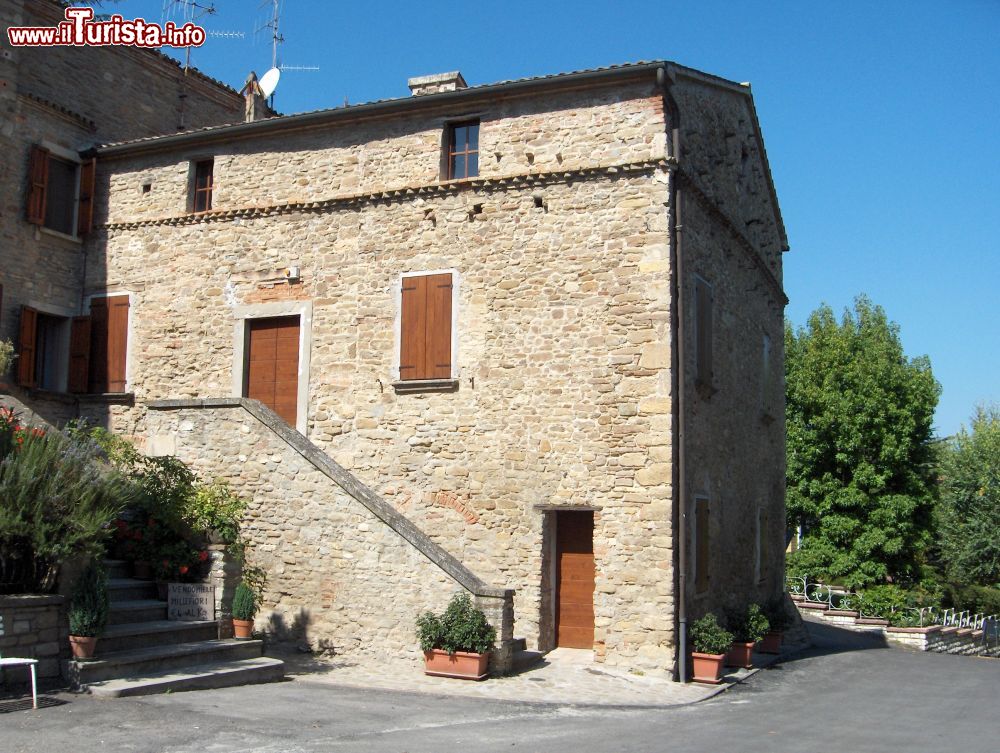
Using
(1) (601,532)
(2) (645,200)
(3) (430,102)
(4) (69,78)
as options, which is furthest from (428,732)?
(4) (69,78)

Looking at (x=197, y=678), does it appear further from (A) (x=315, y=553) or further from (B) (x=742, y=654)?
(B) (x=742, y=654)

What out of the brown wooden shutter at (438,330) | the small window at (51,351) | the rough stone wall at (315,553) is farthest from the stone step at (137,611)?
the small window at (51,351)

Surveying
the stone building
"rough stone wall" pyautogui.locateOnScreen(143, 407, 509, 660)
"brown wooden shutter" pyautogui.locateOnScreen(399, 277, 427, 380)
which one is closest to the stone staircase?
"rough stone wall" pyautogui.locateOnScreen(143, 407, 509, 660)

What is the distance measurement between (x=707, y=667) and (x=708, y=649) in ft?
0.71

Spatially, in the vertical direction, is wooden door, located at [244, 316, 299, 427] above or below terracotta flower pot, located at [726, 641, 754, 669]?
above

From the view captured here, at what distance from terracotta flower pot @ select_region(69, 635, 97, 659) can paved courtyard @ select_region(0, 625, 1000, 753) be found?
46cm

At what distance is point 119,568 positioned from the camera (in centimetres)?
1079

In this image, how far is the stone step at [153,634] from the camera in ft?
30.0

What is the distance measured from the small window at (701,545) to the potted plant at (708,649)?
715 mm

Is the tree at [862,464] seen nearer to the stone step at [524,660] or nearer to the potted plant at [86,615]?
the stone step at [524,660]

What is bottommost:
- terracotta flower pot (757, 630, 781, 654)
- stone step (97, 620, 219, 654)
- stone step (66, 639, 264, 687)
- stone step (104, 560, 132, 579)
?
terracotta flower pot (757, 630, 781, 654)

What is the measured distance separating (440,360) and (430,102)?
12.3 feet

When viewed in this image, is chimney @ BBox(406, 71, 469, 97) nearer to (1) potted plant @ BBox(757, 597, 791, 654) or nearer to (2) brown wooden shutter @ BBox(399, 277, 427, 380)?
(2) brown wooden shutter @ BBox(399, 277, 427, 380)

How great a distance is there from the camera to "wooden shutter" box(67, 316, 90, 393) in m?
15.8
